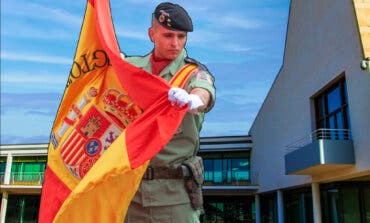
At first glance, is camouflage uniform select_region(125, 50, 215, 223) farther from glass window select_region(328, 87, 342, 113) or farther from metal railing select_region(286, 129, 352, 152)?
glass window select_region(328, 87, 342, 113)

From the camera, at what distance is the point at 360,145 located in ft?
39.0

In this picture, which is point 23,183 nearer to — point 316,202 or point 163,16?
point 316,202

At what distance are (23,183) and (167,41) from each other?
2970 cm

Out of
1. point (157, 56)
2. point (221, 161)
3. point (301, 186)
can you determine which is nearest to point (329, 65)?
point (301, 186)

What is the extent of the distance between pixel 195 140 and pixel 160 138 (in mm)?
389

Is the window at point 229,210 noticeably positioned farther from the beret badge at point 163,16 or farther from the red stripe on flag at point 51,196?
the beret badge at point 163,16

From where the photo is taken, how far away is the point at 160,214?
2.32 m

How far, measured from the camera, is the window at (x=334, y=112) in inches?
512

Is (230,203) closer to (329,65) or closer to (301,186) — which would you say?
(301,186)

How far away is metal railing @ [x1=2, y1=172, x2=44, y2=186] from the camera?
29.9m

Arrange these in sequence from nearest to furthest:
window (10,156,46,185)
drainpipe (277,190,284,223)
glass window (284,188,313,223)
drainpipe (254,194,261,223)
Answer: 1. glass window (284,188,313,223)
2. drainpipe (277,190,284,223)
3. drainpipe (254,194,261,223)
4. window (10,156,46,185)

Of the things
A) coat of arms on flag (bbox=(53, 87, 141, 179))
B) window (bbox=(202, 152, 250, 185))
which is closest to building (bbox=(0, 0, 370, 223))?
window (bbox=(202, 152, 250, 185))

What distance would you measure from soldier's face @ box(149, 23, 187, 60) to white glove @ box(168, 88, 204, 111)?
0.36m

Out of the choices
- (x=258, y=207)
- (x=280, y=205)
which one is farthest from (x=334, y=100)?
(x=258, y=207)
